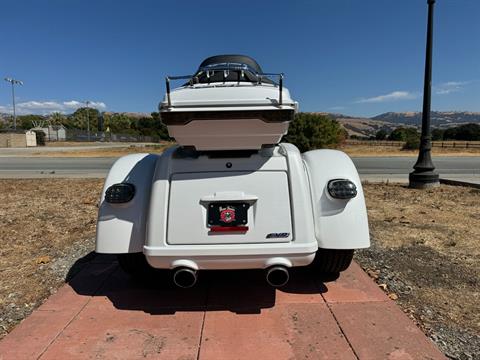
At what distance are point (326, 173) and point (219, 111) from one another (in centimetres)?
105

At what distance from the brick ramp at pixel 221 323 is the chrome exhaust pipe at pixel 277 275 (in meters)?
0.32

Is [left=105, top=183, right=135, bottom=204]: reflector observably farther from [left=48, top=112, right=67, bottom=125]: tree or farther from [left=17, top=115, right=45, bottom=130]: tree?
[left=48, top=112, right=67, bottom=125]: tree

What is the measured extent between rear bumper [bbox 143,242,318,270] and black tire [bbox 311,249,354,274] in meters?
0.55

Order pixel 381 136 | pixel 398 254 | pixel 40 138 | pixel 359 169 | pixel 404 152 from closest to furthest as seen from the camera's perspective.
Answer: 1. pixel 398 254
2. pixel 359 169
3. pixel 404 152
4. pixel 40 138
5. pixel 381 136

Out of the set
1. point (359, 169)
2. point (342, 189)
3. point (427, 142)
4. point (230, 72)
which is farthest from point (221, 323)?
point (359, 169)

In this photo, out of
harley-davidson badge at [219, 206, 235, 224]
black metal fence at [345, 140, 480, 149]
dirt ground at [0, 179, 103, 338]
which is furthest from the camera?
black metal fence at [345, 140, 480, 149]

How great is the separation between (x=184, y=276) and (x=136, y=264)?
723 millimetres

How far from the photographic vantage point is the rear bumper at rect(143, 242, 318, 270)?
269 centimetres

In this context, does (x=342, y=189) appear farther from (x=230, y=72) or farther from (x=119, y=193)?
(x=119, y=193)

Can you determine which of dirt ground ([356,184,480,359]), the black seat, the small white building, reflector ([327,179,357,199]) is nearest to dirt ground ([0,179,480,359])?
dirt ground ([356,184,480,359])

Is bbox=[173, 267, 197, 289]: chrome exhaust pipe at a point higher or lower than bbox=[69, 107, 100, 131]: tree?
lower

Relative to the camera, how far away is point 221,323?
109 inches

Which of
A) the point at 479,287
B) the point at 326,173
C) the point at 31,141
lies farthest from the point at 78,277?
the point at 31,141

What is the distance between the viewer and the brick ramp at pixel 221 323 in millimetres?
2422
